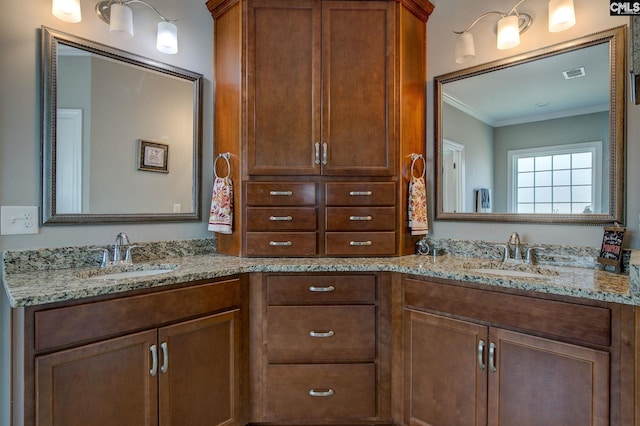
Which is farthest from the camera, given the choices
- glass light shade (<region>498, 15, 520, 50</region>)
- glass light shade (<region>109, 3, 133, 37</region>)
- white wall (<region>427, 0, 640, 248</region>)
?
glass light shade (<region>498, 15, 520, 50</region>)

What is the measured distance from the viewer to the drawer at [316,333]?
1.81 metres

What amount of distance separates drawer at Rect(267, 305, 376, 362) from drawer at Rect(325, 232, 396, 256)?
12.8 inches

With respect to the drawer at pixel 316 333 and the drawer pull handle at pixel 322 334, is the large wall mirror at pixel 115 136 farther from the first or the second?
the drawer pull handle at pixel 322 334

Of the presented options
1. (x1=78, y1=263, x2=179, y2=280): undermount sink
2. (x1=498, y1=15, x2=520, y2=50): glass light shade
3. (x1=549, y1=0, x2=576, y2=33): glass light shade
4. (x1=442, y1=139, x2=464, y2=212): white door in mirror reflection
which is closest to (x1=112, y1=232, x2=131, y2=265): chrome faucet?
(x1=78, y1=263, x2=179, y2=280): undermount sink

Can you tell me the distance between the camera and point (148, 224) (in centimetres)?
201

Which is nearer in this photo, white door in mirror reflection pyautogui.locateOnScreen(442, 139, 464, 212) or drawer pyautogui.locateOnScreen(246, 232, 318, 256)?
drawer pyautogui.locateOnScreen(246, 232, 318, 256)

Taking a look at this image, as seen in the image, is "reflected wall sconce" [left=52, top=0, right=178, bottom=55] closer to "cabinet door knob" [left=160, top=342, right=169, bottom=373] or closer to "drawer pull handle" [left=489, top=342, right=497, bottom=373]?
"cabinet door knob" [left=160, top=342, right=169, bottom=373]

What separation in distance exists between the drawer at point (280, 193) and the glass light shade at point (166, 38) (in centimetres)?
83

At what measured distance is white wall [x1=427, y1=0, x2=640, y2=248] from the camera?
1.67 m

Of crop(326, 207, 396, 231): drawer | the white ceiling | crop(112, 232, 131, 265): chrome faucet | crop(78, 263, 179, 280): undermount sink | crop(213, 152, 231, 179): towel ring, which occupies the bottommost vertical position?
crop(78, 263, 179, 280): undermount sink

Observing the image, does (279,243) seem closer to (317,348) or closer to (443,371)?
(317,348)

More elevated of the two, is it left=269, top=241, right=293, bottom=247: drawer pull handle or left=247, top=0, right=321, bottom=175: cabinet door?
left=247, top=0, right=321, bottom=175: cabinet door

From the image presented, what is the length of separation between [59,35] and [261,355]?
5.70ft

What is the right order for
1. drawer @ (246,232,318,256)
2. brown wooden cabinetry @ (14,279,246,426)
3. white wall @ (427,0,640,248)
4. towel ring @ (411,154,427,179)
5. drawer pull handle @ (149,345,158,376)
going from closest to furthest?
brown wooden cabinetry @ (14,279,246,426) → drawer pull handle @ (149,345,158,376) → white wall @ (427,0,640,248) → drawer @ (246,232,318,256) → towel ring @ (411,154,427,179)
